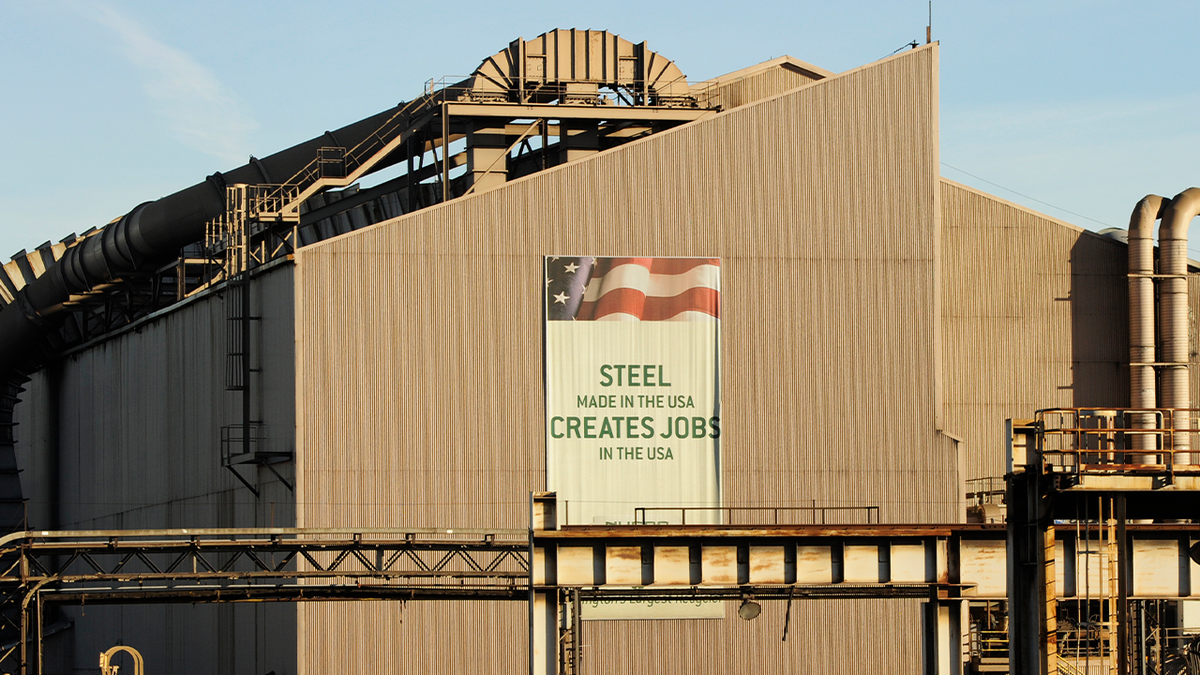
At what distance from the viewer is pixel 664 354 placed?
43.9 metres

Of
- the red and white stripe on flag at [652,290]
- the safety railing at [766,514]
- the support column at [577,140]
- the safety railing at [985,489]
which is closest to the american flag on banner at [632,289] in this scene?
the red and white stripe on flag at [652,290]

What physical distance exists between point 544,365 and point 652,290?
3.95 meters

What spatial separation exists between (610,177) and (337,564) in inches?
549

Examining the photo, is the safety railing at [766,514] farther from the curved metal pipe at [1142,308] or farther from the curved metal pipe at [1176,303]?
the curved metal pipe at [1176,303]

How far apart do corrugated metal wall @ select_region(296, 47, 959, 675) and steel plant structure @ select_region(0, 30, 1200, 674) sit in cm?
8

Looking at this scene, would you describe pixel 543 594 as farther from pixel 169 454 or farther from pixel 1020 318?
pixel 169 454

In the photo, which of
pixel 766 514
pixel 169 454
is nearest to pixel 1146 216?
pixel 766 514

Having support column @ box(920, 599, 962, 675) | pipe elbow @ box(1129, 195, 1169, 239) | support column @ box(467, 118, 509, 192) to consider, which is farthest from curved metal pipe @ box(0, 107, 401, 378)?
support column @ box(920, 599, 962, 675)

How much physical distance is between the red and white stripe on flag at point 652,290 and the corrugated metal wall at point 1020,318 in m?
9.24

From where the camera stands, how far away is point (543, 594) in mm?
30172

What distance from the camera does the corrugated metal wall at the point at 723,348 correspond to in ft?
139

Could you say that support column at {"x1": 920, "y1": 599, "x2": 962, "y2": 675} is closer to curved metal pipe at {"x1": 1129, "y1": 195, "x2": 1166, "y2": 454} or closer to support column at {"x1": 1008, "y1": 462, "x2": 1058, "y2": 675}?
support column at {"x1": 1008, "y1": 462, "x2": 1058, "y2": 675}

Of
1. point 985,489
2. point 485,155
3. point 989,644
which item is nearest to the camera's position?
point 989,644

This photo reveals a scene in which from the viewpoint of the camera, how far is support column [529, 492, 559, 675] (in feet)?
95.4
